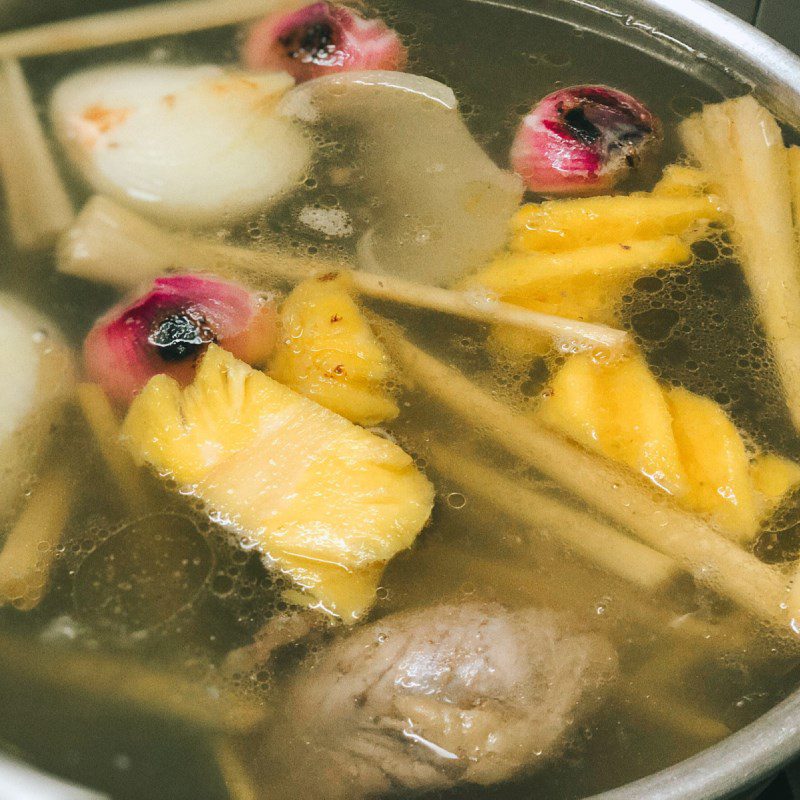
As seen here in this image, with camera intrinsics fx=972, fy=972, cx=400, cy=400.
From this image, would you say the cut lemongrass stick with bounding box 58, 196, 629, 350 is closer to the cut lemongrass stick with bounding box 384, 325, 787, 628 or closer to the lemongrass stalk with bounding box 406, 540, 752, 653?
the cut lemongrass stick with bounding box 384, 325, 787, 628

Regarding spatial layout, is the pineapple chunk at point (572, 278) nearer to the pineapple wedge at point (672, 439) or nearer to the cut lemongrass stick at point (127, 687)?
the pineapple wedge at point (672, 439)

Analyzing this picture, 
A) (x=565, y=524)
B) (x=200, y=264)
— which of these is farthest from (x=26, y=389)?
(x=565, y=524)

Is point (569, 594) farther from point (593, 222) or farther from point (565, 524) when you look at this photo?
point (593, 222)

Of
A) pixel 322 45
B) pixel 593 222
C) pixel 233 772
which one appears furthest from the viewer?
pixel 322 45

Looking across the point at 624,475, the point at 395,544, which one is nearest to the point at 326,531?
the point at 395,544

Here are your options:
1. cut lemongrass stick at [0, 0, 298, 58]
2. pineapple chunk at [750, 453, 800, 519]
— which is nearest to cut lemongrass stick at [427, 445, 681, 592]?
pineapple chunk at [750, 453, 800, 519]
